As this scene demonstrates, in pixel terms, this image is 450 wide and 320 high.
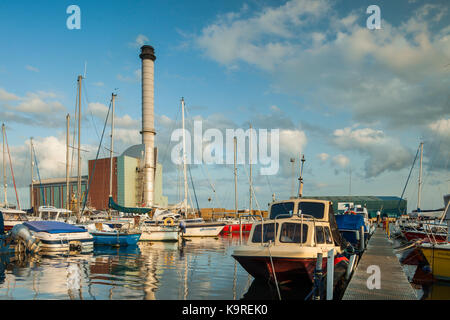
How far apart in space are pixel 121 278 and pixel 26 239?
12433 mm

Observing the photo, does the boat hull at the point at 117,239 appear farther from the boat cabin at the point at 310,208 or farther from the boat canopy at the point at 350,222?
the boat cabin at the point at 310,208

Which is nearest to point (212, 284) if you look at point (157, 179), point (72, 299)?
point (72, 299)

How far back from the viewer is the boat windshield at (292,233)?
14070 millimetres

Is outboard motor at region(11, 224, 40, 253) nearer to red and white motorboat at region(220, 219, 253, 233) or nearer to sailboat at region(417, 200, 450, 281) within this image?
sailboat at region(417, 200, 450, 281)

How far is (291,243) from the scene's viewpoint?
45.6ft

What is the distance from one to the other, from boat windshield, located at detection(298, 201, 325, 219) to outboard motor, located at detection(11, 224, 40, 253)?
1928 centimetres

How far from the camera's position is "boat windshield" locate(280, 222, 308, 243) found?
14070 mm

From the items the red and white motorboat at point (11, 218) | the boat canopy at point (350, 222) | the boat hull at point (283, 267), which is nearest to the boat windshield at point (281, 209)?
the boat hull at point (283, 267)

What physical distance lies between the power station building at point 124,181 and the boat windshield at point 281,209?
77.4 metres

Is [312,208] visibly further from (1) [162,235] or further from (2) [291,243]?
(1) [162,235]

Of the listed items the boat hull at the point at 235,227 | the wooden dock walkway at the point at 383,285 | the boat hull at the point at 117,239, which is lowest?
the boat hull at the point at 235,227

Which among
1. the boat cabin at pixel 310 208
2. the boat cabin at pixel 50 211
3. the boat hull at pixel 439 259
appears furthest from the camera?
the boat cabin at pixel 50 211

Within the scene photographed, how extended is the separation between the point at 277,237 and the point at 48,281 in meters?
9.98
